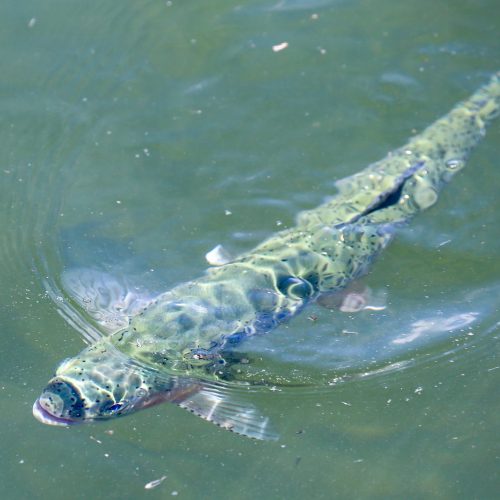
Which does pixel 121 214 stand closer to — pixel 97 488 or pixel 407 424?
pixel 97 488

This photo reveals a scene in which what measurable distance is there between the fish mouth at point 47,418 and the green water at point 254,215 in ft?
0.65

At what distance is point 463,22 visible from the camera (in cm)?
803

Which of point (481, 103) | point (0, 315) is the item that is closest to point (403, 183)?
point (481, 103)

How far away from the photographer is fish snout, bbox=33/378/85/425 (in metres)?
4.96

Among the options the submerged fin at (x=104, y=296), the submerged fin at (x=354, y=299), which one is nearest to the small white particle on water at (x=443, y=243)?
the submerged fin at (x=354, y=299)

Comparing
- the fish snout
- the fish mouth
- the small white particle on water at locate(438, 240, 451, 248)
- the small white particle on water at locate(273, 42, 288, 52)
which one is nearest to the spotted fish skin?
the small white particle on water at locate(438, 240, 451, 248)

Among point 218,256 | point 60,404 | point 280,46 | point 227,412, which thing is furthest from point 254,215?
point 60,404

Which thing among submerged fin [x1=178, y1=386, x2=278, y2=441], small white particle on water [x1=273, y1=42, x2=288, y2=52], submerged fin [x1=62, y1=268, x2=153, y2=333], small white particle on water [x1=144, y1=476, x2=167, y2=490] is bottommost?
small white particle on water [x1=144, y1=476, x2=167, y2=490]

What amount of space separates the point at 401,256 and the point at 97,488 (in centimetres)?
281

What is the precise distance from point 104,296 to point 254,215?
54.8 inches

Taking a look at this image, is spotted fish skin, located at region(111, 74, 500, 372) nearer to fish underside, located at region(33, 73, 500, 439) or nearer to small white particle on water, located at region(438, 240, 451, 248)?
fish underside, located at region(33, 73, 500, 439)

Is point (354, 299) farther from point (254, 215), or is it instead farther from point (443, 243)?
point (254, 215)

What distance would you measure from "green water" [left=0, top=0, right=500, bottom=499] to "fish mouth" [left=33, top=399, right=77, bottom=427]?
0.20 m

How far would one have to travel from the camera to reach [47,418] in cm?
502
